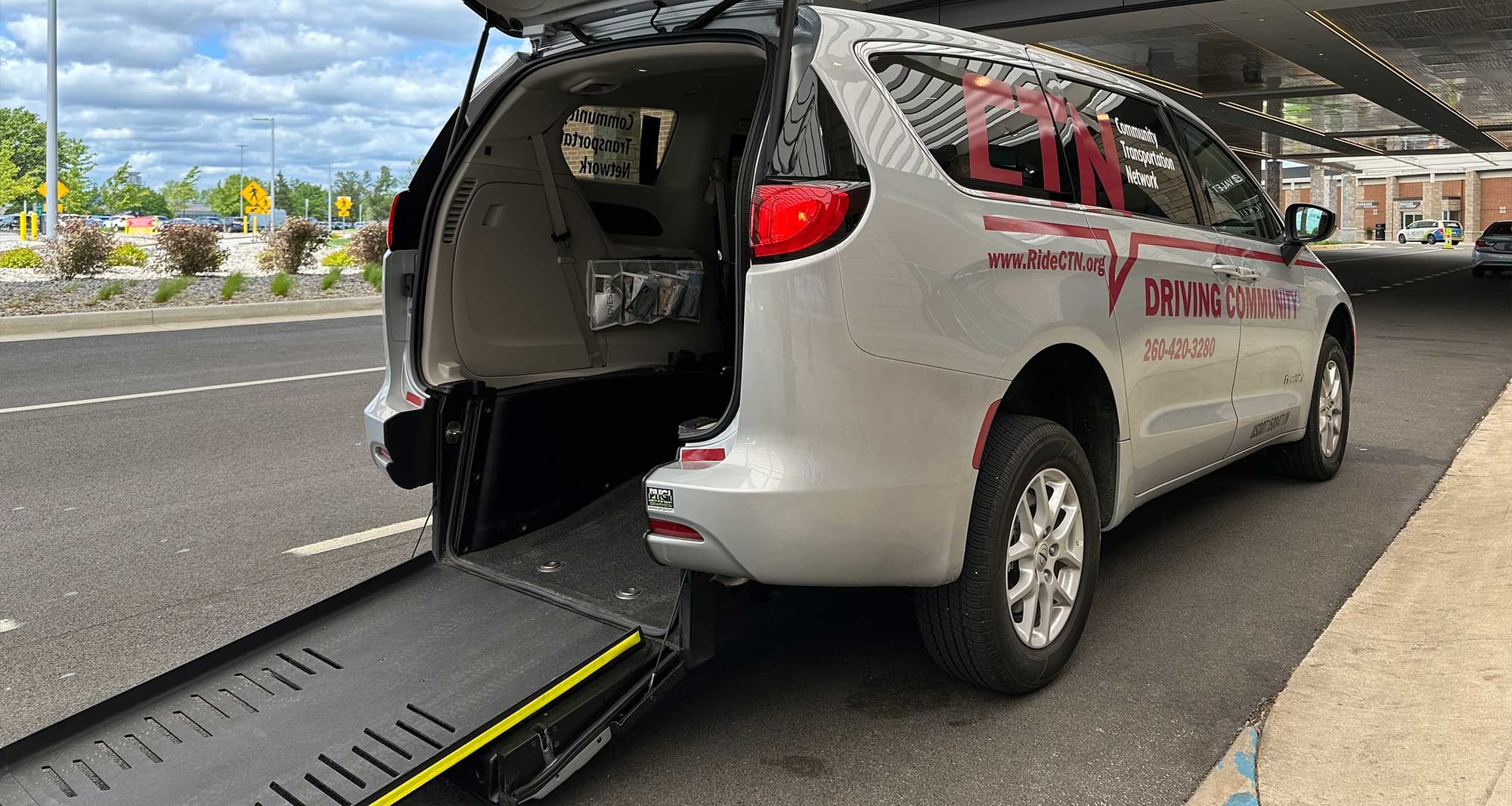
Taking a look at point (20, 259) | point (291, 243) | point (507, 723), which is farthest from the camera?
point (20, 259)

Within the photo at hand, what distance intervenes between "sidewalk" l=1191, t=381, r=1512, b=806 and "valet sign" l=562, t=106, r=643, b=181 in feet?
9.51

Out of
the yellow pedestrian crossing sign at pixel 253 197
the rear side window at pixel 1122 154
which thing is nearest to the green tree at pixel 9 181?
the yellow pedestrian crossing sign at pixel 253 197

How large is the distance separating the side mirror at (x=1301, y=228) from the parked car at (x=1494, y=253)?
3244cm

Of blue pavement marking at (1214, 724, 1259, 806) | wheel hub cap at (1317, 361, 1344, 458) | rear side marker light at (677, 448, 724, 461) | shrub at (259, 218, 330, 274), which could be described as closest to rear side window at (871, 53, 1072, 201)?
rear side marker light at (677, 448, 724, 461)

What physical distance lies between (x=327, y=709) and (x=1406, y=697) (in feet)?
9.91

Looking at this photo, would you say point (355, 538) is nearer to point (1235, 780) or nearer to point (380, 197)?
point (1235, 780)

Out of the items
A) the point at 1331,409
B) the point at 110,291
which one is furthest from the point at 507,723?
the point at 110,291

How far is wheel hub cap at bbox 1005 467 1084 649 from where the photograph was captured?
11.5 ft

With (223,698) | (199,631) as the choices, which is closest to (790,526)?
(223,698)

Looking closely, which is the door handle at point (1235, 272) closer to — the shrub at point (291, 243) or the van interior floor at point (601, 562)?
the van interior floor at point (601, 562)

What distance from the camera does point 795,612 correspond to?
432 centimetres

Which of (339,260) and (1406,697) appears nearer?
(1406,697)

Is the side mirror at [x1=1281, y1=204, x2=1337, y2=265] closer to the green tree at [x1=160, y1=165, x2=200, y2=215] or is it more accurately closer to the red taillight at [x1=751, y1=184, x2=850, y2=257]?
the red taillight at [x1=751, y1=184, x2=850, y2=257]

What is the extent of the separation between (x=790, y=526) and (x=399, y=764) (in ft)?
3.45
